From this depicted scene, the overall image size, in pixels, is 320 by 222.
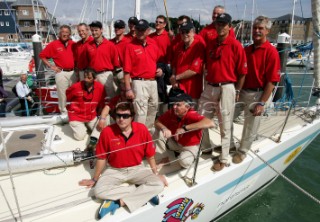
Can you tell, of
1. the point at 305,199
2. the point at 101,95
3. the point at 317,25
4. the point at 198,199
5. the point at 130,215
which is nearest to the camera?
the point at 130,215

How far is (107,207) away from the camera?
7.79 feet

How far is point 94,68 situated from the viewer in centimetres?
450

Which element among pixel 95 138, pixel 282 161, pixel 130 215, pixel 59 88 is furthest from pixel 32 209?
pixel 282 161

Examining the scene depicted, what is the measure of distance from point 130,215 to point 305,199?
3.74 meters

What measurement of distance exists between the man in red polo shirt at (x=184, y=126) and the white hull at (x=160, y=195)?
0.24 m

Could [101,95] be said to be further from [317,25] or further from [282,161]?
[317,25]

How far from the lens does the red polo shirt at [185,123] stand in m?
3.08

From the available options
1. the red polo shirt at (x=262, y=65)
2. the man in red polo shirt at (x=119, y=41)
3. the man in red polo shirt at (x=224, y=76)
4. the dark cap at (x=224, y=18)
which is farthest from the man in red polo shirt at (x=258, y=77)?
the man in red polo shirt at (x=119, y=41)

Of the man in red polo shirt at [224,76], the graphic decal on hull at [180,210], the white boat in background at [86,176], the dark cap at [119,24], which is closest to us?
the white boat in background at [86,176]

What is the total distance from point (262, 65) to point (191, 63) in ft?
3.05

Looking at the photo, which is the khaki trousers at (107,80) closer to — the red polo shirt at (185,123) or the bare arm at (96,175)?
the red polo shirt at (185,123)

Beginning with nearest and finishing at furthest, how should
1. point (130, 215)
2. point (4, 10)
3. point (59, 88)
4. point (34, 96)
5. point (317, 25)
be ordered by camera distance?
point (130, 215) < point (317, 25) < point (59, 88) < point (34, 96) < point (4, 10)

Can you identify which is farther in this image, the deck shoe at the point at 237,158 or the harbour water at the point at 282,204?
the harbour water at the point at 282,204

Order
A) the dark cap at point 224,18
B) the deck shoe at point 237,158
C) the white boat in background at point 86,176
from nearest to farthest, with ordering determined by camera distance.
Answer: the white boat in background at point 86,176
the dark cap at point 224,18
the deck shoe at point 237,158
